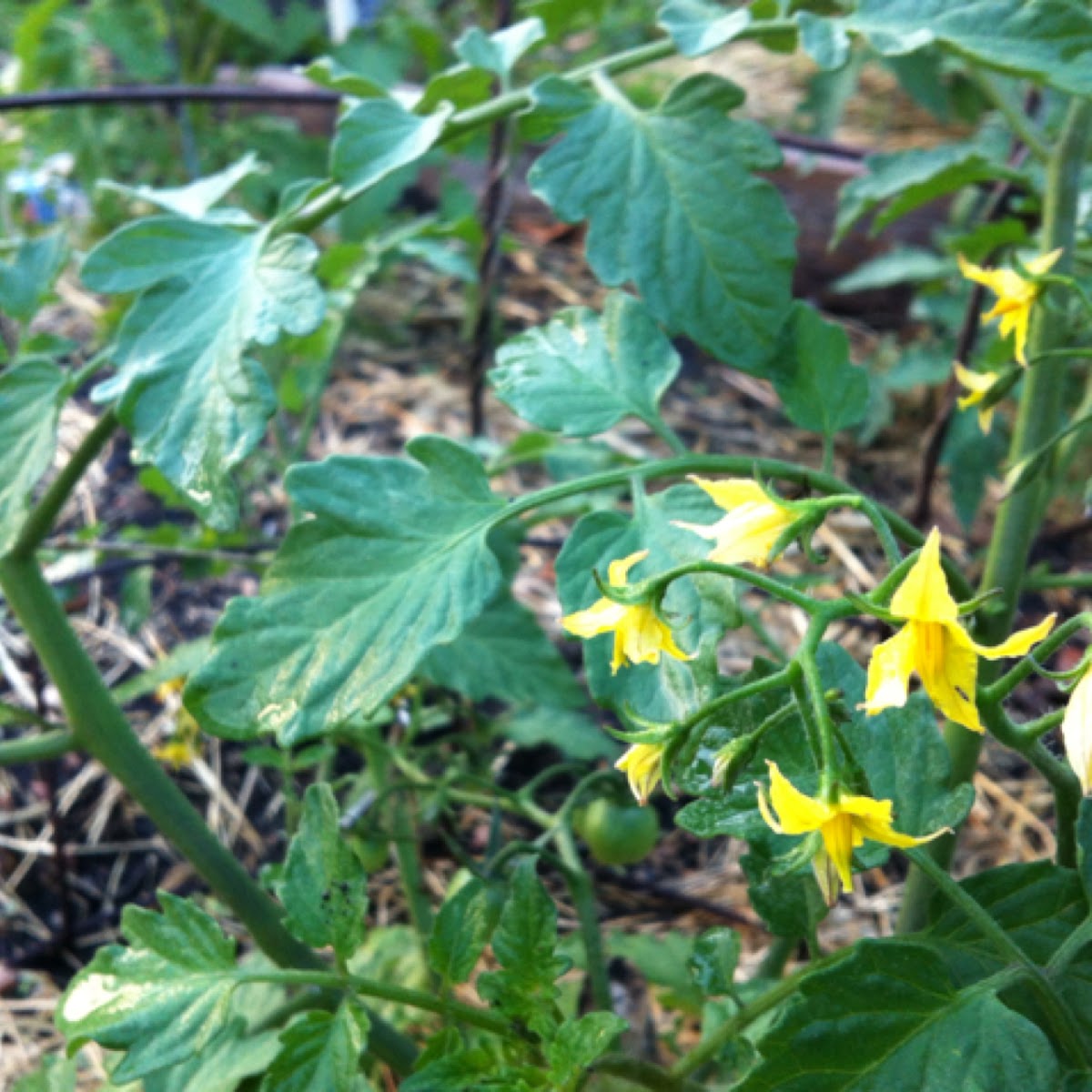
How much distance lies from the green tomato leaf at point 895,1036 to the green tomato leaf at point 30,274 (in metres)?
0.73

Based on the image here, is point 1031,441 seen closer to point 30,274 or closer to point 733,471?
point 733,471

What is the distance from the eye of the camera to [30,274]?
2.88 feet

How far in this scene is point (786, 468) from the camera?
67cm

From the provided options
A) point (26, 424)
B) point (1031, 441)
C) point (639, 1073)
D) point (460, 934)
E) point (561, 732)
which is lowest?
point (561, 732)

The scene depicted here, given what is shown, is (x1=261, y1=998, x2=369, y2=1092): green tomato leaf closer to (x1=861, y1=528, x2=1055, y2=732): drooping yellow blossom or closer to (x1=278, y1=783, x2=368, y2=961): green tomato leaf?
(x1=278, y1=783, x2=368, y2=961): green tomato leaf

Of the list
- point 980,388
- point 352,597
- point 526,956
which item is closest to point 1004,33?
point 980,388

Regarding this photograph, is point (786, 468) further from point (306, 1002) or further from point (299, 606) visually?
point (306, 1002)

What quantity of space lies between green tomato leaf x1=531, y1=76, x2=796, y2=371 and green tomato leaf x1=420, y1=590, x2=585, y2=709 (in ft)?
1.20

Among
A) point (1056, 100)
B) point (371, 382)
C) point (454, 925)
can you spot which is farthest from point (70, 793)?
point (1056, 100)

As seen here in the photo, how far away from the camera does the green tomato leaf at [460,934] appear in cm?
72

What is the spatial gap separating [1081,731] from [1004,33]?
0.47 metres

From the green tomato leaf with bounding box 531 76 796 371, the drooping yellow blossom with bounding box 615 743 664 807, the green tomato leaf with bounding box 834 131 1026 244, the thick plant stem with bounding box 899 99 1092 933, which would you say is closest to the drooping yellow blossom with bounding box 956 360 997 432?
the thick plant stem with bounding box 899 99 1092 933

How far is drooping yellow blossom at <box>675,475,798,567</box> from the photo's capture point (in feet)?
1.79

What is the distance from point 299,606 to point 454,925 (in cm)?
23
